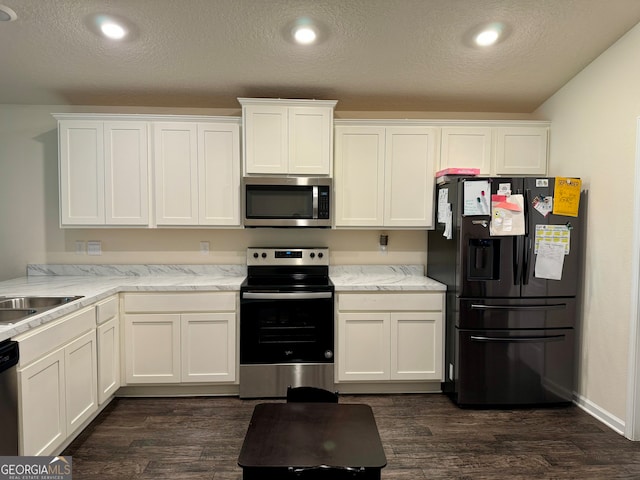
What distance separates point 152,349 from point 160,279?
588mm

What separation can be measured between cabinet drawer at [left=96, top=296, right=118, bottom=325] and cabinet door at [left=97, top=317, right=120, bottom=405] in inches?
1.6

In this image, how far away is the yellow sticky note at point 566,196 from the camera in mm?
2592

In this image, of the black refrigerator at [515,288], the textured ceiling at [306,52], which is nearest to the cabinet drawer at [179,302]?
the textured ceiling at [306,52]

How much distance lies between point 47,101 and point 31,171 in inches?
24.8

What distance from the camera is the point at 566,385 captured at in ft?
8.85

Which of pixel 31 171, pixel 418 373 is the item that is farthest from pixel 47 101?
pixel 418 373

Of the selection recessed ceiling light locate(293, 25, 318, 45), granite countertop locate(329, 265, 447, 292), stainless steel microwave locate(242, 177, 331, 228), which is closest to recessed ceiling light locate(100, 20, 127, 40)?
→ recessed ceiling light locate(293, 25, 318, 45)

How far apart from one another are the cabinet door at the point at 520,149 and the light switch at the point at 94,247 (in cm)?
362

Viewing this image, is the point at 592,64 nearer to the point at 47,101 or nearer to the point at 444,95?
the point at 444,95

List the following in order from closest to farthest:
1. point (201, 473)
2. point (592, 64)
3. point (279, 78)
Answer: point (201, 473) → point (592, 64) → point (279, 78)

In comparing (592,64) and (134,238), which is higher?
(592,64)

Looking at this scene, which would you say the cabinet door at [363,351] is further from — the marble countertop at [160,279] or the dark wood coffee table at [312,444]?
the dark wood coffee table at [312,444]

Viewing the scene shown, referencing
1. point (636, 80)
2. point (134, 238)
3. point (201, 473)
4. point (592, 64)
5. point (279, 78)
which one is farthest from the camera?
point (134, 238)

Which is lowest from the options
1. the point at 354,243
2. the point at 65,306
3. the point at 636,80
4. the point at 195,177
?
the point at 65,306
